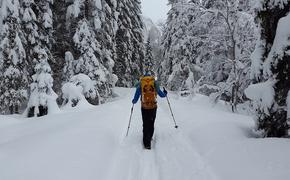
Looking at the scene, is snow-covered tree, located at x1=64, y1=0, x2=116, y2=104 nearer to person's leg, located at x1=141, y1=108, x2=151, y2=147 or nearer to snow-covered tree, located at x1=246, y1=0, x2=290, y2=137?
person's leg, located at x1=141, y1=108, x2=151, y2=147

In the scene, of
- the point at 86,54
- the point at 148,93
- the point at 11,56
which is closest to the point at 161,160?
the point at 148,93

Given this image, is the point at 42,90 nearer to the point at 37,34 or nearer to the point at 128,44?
the point at 37,34

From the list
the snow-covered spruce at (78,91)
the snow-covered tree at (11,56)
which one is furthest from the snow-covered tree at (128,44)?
the snow-covered tree at (11,56)

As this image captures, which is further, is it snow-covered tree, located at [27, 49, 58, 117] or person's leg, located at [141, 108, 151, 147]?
snow-covered tree, located at [27, 49, 58, 117]

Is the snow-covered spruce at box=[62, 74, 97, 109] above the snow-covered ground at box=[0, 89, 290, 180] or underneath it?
above

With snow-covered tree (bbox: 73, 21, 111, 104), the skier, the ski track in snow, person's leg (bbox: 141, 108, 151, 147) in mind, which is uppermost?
snow-covered tree (bbox: 73, 21, 111, 104)

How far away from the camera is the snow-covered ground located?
5871mm

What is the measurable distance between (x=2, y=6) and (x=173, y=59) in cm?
1732

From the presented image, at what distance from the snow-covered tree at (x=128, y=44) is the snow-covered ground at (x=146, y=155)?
23866 mm

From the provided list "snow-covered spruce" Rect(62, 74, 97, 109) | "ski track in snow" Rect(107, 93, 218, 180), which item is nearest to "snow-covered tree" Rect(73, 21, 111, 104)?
"snow-covered spruce" Rect(62, 74, 97, 109)

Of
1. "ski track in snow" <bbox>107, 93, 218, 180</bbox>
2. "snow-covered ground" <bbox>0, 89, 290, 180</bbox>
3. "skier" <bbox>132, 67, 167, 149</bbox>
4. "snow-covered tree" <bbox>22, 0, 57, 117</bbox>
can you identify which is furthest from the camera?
"snow-covered tree" <bbox>22, 0, 57, 117</bbox>

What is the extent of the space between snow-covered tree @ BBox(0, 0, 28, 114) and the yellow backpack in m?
12.7

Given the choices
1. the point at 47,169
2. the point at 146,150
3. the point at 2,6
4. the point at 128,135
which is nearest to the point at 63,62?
the point at 2,6

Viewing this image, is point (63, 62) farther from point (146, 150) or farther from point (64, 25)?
point (146, 150)
